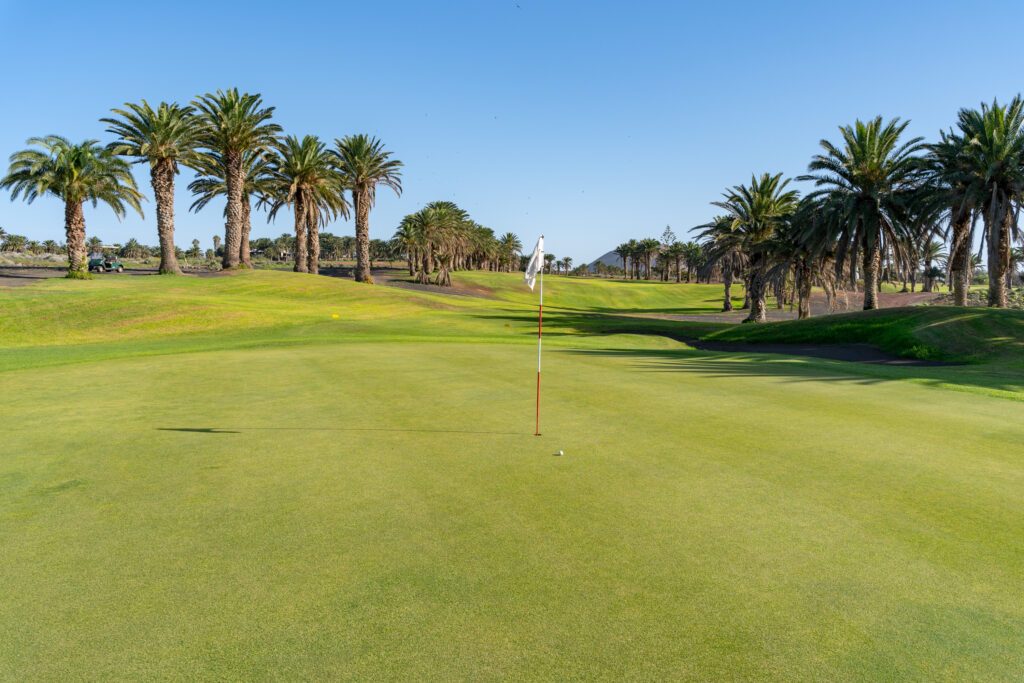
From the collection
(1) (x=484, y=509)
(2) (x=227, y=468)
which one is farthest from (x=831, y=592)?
(2) (x=227, y=468)

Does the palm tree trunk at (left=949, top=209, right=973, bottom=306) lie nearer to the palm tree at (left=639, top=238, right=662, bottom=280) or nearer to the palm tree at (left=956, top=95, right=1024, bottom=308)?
the palm tree at (left=956, top=95, right=1024, bottom=308)

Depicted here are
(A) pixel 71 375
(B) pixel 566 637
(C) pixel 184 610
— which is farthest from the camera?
Result: (A) pixel 71 375

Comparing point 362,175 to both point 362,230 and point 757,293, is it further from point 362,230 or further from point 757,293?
point 757,293

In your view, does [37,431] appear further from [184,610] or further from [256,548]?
[184,610]

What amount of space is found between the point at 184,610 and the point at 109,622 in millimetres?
437

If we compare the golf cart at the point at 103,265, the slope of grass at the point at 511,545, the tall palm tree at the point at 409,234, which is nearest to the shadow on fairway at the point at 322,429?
the slope of grass at the point at 511,545

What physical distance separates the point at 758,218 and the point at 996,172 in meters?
16.2

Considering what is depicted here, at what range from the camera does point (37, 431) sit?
361 inches

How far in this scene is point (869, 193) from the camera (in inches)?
1534

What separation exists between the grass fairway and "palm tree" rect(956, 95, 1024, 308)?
3299cm

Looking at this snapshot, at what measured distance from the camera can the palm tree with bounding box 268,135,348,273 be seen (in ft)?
204

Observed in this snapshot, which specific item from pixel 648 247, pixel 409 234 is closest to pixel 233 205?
pixel 409 234

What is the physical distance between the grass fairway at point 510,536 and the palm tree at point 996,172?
33.0 m

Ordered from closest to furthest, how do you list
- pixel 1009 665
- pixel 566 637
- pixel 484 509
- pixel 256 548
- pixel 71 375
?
pixel 1009 665 → pixel 566 637 → pixel 256 548 → pixel 484 509 → pixel 71 375
